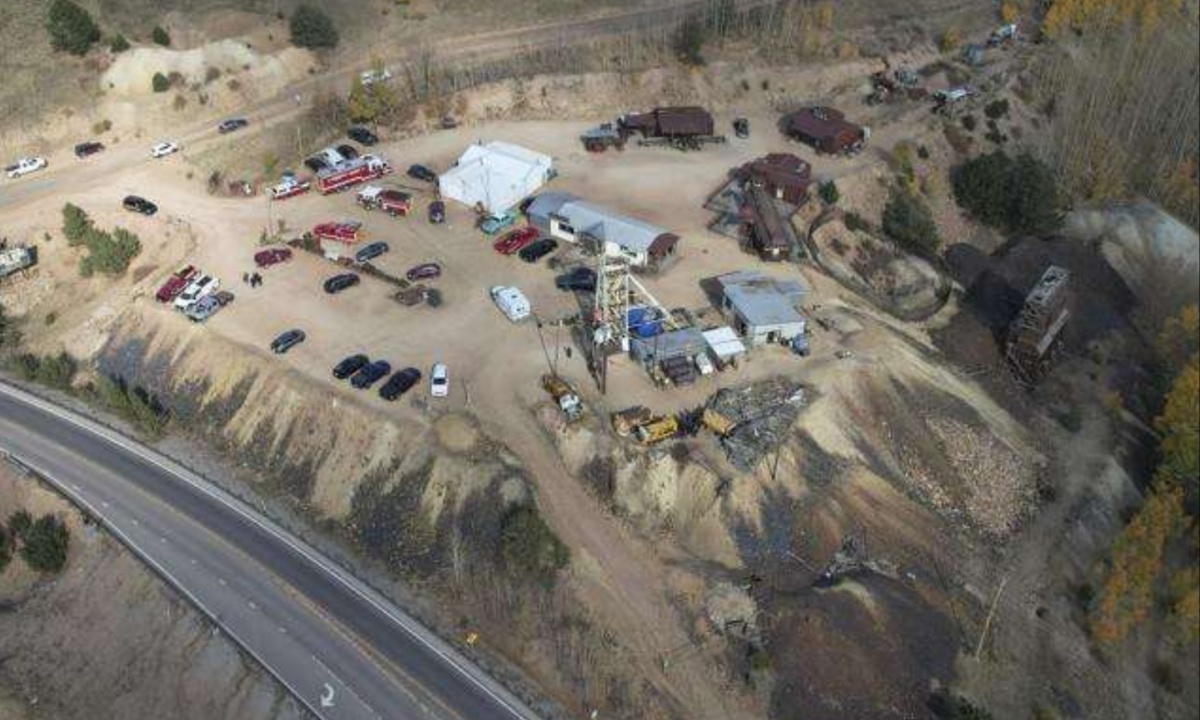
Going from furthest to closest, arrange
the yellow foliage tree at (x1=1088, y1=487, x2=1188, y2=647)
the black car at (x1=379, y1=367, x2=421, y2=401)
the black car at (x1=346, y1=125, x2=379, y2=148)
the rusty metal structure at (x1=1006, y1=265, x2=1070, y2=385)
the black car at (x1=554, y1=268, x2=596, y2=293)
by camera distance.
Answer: the black car at (x1=346, y1=125, x2=379, y2=148) → the black car at (x1=554, y1=268, x2=596, y2=293) → the rusty metal structure at (x1=1006, y1=265, x2=1070, y2=385) → the black car at (x1=379, y1=367, x2=421, y2=401) → the yellow foliage tree at (x1=1088, y1=487, x2=1188, y2=647)

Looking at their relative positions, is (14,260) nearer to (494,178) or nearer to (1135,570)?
(494,178)

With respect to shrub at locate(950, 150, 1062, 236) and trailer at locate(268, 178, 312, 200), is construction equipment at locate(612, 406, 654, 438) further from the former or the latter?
shrub at locate(950, 150, 1062, 236)

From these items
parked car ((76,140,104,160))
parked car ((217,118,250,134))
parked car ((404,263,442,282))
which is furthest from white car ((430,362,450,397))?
parked car ((76,140,104,160))

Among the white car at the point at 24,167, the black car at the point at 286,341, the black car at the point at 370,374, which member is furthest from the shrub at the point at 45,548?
the white car at the point at 24,167

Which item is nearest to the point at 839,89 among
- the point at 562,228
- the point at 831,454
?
the point at 562,228

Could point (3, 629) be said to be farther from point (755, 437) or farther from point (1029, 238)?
point (1029, 238)

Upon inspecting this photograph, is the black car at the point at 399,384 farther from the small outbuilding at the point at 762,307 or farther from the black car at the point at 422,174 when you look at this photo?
the black car at the point at 422,174

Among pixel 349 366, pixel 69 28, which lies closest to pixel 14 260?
pixel 69 28
